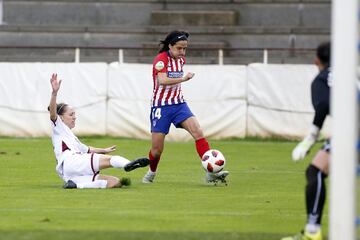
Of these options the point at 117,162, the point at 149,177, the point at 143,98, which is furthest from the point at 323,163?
the point at 143,98

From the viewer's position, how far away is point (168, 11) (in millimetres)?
33281

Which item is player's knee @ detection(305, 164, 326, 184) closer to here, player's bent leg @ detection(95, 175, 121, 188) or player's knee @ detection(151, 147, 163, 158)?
player's bent leg @ detection(95, 175, 121, 188)

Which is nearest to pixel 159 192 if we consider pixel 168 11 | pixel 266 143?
pixel 266 143

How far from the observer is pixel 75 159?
15.5 m

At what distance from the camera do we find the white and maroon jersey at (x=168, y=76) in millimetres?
16841

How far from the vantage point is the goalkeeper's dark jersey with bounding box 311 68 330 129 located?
10.8m

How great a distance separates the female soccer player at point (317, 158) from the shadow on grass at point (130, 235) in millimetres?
515

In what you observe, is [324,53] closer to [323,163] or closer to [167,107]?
[323,163]

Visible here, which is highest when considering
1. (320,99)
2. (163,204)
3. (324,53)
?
(324,53)

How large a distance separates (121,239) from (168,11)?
74.5 ft

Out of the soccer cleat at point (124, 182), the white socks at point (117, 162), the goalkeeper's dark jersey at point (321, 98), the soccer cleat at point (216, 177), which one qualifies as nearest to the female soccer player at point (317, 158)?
the goalkeeper's dark jersey at point (321, 98)

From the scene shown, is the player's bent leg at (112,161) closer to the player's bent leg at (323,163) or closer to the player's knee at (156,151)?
the player's knee at (156,151)

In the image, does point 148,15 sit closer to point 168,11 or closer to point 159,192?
point 168,11

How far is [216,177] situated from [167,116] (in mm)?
1129
